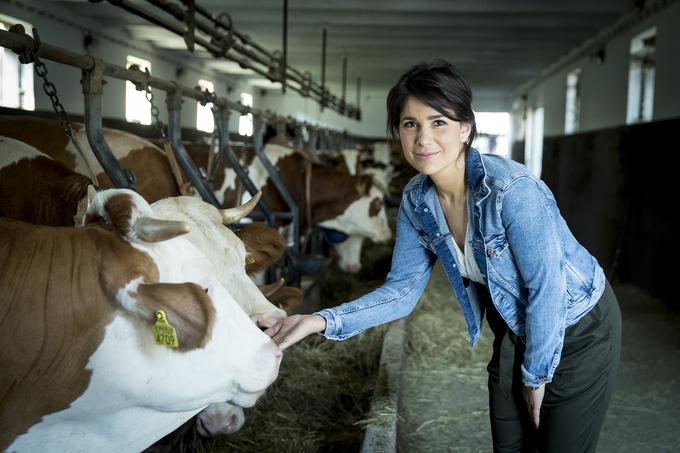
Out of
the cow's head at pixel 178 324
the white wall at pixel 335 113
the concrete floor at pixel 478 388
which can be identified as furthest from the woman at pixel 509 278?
the white wall at pixel 335 113

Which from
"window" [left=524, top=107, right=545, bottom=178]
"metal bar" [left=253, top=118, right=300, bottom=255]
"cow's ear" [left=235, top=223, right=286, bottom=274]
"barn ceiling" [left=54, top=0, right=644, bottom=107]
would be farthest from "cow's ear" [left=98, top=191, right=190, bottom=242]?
"window" [left=524, top=107, right=545, bottom=178]

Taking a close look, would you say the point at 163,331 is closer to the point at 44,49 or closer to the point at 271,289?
the point at 271,289

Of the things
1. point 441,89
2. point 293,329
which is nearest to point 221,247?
point 293,329

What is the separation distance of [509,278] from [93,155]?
2334mm

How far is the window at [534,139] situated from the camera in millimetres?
18406

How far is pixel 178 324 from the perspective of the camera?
1.50 metres

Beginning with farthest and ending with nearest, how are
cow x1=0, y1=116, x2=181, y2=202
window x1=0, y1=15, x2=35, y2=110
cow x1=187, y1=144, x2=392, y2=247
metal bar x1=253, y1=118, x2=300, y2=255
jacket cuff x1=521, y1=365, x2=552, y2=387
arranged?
1. window x1=0, y1=15, x2=35, y2=110
2. cow x1=187, y1=144, x2=392, y2=247
3. metal bar x1=253, y1=118, x2=300, y2=255
4. cow x1=0, y1=116, x2=181, y2=202
5. jacket cuff x1=521, y1=365, x2=552, y2=387

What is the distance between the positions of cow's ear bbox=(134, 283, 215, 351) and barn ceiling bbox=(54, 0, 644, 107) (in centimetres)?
833

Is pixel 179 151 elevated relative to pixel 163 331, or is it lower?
elevated

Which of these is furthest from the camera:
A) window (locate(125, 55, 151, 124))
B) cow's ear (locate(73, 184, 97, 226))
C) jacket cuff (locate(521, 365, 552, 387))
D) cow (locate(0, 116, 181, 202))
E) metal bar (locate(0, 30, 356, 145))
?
window (locate(125, 55, 151, 124))

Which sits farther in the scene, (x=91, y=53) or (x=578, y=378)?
(x=91, y=53)

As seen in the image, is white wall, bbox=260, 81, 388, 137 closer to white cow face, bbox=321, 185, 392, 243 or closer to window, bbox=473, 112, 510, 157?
window, bbox=473, 112, 510, 157

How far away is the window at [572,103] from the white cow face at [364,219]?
26.6ft

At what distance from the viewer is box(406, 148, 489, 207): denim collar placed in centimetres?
180
